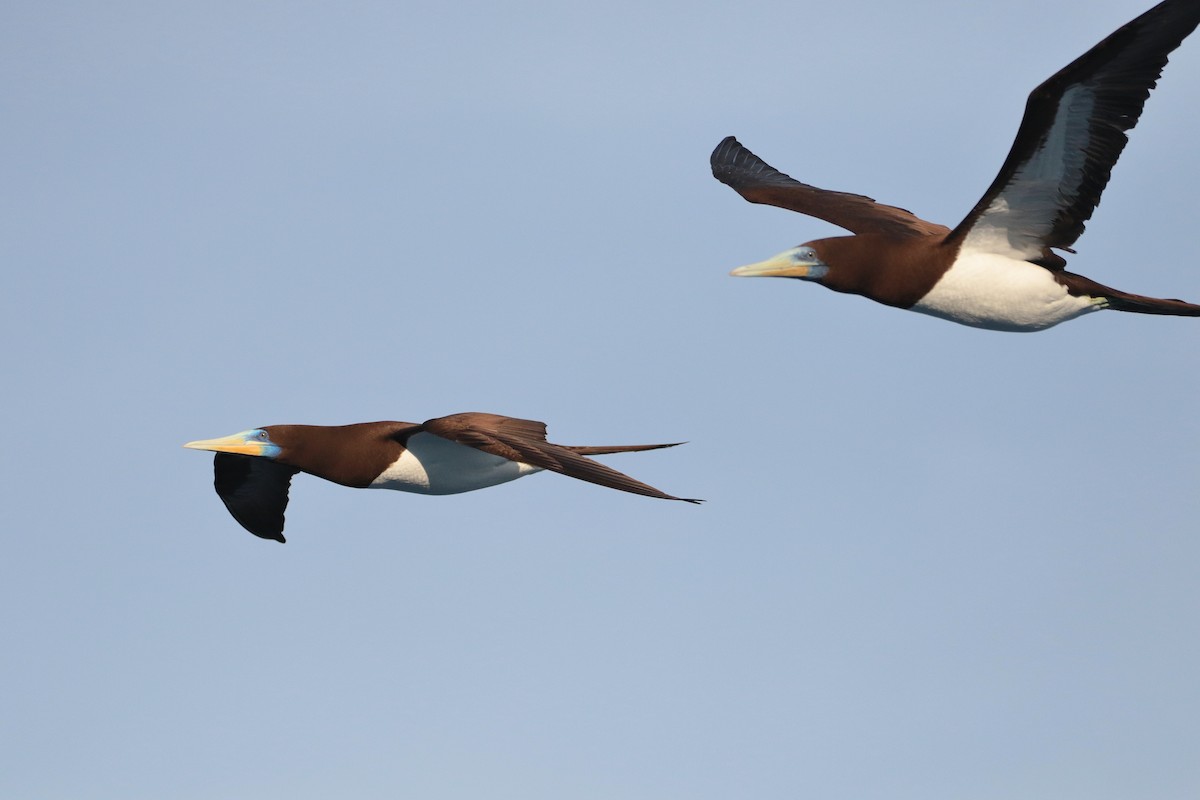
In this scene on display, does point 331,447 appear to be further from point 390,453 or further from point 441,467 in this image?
point 441,467

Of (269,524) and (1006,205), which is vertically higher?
(1006,205)

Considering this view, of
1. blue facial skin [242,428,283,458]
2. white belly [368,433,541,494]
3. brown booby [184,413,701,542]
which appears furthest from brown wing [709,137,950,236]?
blue facial skin [242,428,283,458]

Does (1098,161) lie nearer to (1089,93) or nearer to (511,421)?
(1089,93)

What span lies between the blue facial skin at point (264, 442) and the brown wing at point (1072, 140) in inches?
245

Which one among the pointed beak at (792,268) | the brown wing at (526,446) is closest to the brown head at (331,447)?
the brown wing at (526,446)

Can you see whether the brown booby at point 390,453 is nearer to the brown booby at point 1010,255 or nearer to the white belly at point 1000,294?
the brown booby at point 1010,255

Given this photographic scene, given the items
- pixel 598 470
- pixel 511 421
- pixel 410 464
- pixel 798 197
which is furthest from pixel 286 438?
pixel 798 197

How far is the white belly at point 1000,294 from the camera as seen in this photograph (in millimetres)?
13164

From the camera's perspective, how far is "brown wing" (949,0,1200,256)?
11.5 meters

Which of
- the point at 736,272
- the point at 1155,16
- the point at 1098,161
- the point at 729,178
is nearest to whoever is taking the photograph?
the point at 1155,16

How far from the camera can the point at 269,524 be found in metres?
16.2

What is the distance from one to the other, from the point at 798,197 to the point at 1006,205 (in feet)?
11.0

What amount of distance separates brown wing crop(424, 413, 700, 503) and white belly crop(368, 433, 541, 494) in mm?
469

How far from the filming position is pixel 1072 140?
12344mm
